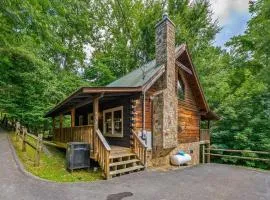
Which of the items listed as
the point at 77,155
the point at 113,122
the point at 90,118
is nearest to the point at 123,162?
the point at 77,155

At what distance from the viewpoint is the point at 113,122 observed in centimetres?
1142

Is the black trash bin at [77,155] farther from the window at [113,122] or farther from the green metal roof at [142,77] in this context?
the green metal roof at [142,77]

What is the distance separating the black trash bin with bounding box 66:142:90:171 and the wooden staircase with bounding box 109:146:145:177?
902 mm

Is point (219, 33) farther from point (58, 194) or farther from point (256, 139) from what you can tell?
point (58, 194)

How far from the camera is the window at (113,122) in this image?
35.4 feet

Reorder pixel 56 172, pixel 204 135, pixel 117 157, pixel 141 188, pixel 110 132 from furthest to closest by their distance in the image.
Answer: pixel 204 135 < pixel 110 132 < pixel 117 157 < pixel 56 172 < pixel 141 188

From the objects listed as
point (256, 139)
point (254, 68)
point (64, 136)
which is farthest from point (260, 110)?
point (64, 136)

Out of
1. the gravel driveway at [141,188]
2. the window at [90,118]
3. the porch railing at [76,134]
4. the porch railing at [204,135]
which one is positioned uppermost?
the window at [90,118]

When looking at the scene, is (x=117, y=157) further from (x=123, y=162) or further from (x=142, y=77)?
(x=142, y=77)

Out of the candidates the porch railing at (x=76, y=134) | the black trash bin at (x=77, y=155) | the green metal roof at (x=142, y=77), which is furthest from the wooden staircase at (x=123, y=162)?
the green metal roof at (x=142, y=77)

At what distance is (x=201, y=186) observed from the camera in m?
6.50

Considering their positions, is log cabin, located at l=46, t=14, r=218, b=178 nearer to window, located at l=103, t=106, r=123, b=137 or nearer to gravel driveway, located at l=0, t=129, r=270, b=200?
window, located at l=103, t=106, r=123, b=137

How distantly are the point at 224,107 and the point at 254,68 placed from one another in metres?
7.78

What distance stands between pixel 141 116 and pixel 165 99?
4.27 feet
